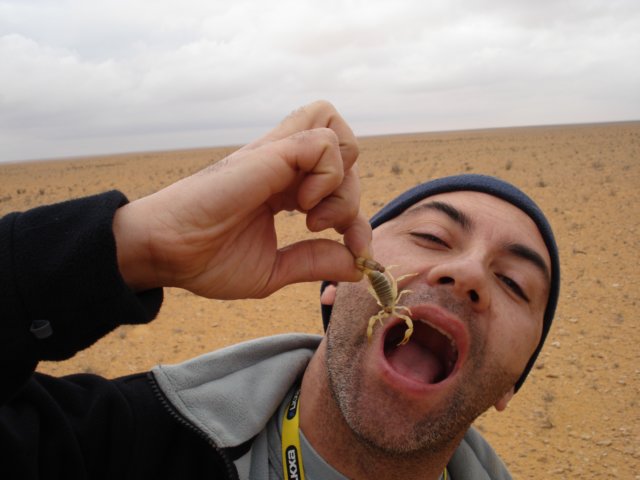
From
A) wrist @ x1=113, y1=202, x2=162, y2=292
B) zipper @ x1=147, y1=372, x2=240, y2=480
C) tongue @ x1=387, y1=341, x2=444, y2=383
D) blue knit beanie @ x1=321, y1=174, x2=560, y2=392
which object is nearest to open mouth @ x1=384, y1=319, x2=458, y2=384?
tongue @ x1=387, y1=341, x2=444, y2=383

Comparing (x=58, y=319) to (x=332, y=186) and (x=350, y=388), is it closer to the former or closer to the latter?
(x=332, y=186)

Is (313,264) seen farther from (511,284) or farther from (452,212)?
(511,284)

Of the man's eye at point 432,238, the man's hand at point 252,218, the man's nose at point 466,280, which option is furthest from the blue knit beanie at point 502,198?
the man's hand at point 252,218

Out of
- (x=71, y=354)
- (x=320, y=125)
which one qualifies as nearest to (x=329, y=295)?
(x=320, y=125)

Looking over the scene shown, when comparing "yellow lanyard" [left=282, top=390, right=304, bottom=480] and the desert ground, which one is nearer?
Result: "yellow lanyard" [left=282, top=390, right=304, bottom=480]

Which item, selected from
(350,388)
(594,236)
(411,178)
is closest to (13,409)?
(350,388)

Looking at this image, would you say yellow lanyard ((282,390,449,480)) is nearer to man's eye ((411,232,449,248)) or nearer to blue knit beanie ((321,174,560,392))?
blue knit beanie ((321,174,560,392))
